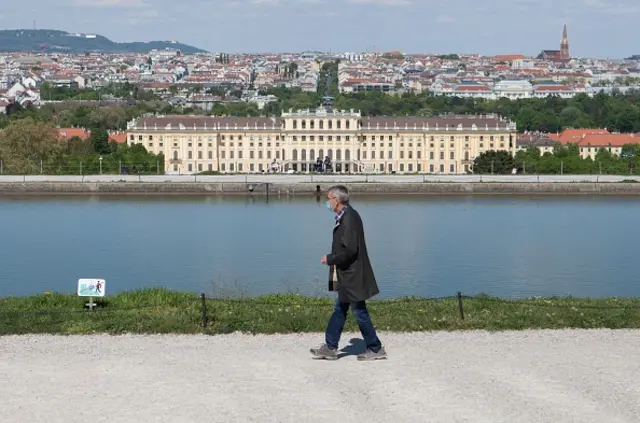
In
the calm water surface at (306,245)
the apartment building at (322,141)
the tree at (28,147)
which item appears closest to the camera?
the calm water surface at (306,245)

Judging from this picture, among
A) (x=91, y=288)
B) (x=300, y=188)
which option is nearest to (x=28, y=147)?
(x=300, y=188)

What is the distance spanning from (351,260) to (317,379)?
0.70 meters

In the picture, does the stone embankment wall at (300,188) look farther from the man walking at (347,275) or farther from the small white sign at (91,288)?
the man walking at (347,275)

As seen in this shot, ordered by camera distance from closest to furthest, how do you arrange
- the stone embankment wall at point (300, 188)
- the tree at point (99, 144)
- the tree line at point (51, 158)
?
the stone embankment wall at point (300, 188) → the tree line at point (51, 158) → the tree at point (99, 144)

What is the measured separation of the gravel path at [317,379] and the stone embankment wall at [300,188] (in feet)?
95.1

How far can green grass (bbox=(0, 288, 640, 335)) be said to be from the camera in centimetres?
710

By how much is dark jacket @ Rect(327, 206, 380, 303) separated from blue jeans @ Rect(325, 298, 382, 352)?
0.06m

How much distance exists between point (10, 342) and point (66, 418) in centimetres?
164

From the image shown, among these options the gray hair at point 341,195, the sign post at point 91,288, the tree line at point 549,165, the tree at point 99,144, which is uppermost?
the gray hair at point 341,195

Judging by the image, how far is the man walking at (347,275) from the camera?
624 centimetres

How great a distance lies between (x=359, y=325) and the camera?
250 inches

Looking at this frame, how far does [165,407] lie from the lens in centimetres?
540

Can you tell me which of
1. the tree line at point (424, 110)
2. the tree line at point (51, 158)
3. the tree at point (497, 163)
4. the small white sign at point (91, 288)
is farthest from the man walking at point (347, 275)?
the tree line at point (424, 110)

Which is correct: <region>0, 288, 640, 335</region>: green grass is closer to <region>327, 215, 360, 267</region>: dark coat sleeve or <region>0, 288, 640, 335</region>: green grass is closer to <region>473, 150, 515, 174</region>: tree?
<region>327, 215, 360, 267</region>: dark coat sleeve
